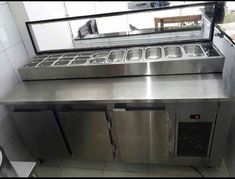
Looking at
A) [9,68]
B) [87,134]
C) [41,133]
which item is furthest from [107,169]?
[9,68]

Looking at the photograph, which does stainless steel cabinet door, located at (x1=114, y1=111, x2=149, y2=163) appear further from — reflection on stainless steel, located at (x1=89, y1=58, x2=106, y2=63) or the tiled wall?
the tiled wall

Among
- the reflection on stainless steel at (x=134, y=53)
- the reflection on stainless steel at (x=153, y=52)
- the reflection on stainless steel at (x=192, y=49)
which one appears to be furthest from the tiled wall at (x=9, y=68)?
the reflection on stainless steel at (x=192, y=49)

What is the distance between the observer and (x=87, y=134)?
1.29 metres

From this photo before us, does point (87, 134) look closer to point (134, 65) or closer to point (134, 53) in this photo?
point (134, 65)

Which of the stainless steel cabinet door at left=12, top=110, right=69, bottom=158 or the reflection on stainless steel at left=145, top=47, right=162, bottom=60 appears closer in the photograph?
the stainless steel cabinet door at left=12, top=110, right=69, bottom=158

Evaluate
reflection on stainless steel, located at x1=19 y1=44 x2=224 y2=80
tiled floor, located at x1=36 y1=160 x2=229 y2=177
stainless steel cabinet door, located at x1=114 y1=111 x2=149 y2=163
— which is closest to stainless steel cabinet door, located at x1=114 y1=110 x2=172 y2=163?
stainless steel cabinet door, located at x1=114 y1=111 x2=149 y2=163

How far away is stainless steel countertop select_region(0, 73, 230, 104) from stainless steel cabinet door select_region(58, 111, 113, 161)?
0.41ft

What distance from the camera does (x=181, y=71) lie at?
1.21 meters

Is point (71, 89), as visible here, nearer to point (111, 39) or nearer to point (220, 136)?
point (111, 39)

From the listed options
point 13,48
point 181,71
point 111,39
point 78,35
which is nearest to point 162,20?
point 111,39

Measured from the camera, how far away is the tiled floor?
1.34 meters

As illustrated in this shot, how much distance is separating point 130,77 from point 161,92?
11.6 inches

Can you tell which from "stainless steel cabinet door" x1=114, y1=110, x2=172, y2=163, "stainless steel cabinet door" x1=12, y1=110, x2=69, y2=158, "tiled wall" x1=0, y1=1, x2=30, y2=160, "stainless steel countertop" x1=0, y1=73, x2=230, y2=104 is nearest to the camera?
"stainless steel countertop" x1=0, y1=73, x2=230, y2=104

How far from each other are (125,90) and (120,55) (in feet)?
1.38
